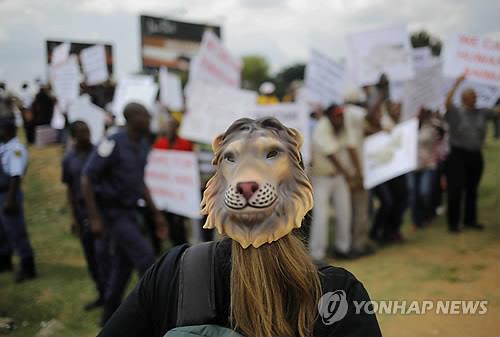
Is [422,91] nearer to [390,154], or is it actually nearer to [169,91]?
[390,154]

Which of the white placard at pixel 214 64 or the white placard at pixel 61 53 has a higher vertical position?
the white placard at pixel 61 53

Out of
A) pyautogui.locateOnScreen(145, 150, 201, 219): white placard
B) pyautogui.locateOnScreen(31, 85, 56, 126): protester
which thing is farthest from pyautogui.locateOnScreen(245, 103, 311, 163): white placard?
pyautogui.locateOnScreen(31, 85, 56, 126): protester

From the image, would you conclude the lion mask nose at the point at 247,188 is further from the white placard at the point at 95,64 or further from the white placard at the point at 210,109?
the white placard at the point at 95,64

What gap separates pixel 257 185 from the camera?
1333mm

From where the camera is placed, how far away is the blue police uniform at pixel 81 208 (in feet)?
15.0

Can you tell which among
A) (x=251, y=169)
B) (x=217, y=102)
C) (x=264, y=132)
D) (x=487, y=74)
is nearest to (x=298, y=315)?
(x=251, y=169)

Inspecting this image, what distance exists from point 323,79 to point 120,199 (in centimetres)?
359

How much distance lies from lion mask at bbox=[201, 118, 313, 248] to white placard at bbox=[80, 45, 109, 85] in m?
6.32

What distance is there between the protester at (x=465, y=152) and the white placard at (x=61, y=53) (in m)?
5.37

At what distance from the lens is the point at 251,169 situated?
1365mm

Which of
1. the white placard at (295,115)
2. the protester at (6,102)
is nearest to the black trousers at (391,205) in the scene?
the white placard at (295,115)

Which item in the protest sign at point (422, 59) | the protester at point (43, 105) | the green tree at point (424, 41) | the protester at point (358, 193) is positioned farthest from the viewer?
the green tree at point (424, 41)

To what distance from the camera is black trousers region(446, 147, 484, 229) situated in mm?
6473

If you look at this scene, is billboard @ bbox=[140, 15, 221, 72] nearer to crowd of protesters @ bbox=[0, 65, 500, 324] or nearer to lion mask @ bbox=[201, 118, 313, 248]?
crowd of protesters @ bbox=[0, 65, 500, 324]
